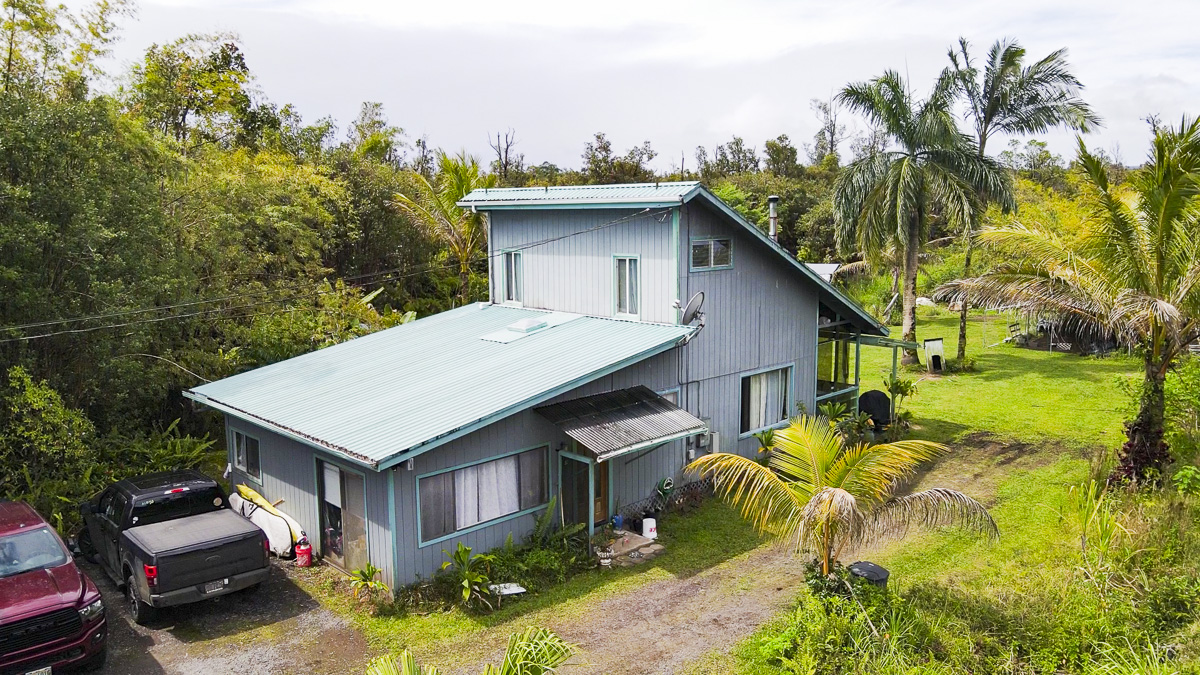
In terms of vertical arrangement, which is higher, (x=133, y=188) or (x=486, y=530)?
(x=133, y=188)

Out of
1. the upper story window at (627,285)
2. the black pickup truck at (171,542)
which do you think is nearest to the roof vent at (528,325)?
the upper story window at (627,285)

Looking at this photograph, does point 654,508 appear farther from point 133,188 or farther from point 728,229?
point 133,188

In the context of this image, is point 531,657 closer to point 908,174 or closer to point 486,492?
point 486,492

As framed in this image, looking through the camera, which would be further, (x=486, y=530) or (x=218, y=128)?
(x=218, y=128)

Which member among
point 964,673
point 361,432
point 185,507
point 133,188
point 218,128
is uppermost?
point 218,128

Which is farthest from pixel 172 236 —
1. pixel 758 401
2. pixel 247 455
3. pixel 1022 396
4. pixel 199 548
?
pixel 1022 396

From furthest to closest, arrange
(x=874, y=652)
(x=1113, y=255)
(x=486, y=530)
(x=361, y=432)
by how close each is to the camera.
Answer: (x=1113, y=255)
(x=486, y=530)
(x=361, y=432)
(x=874, y=652)

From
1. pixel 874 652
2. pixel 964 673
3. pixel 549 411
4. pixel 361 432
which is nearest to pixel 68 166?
pixel 361 432
